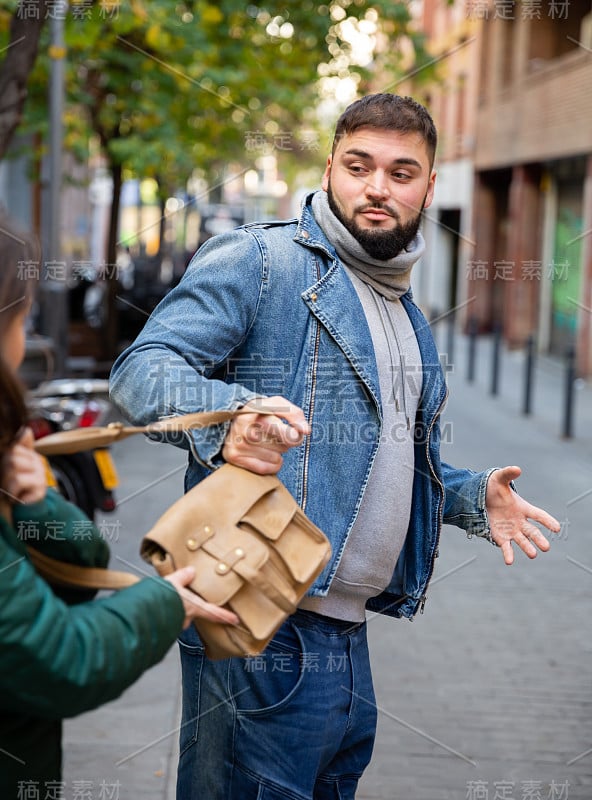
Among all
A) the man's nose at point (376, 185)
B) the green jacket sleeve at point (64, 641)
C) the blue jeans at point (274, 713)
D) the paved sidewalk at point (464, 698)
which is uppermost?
the man's nose at point (376, 185)

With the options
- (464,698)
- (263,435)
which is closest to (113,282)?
(464,698)

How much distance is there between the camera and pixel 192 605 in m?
1.86

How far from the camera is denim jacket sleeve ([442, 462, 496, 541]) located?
2.67m

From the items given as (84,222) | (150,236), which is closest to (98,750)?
(84,222)

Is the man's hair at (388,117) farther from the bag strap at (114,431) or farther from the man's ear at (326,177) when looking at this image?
the bag strap at (114,431)

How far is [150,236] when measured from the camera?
143 feet

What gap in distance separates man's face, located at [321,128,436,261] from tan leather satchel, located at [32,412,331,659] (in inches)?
27.2

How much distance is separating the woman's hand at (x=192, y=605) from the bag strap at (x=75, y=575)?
0.22 feet

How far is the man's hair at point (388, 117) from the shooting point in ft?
8.25

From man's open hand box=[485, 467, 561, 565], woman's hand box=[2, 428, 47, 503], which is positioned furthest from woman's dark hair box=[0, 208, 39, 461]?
man's open hand box=[485, 467, 561, 565]

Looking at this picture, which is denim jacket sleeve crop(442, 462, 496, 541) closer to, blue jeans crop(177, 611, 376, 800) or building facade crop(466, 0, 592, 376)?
blue jeans crop(177, 611, 376, 800)

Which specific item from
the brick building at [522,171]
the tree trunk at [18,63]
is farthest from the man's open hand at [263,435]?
the brick building at [522,171]

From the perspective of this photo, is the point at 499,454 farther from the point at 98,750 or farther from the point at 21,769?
the point at 21,769

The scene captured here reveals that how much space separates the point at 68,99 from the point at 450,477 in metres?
12.5
